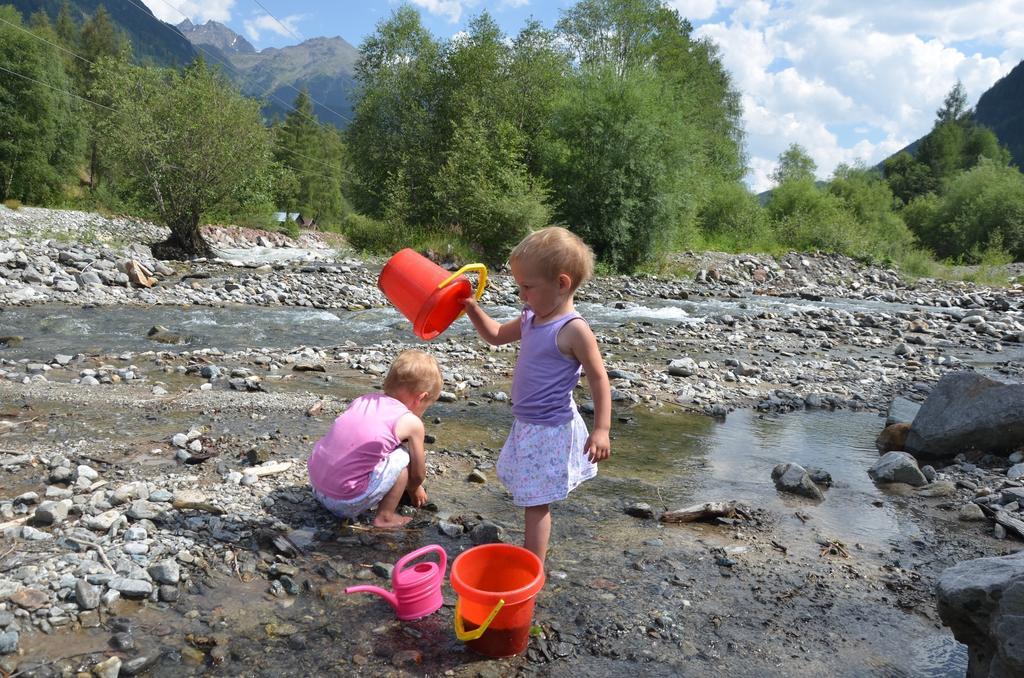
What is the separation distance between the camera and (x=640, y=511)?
4.39 m

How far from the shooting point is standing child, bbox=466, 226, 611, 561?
3180 mm

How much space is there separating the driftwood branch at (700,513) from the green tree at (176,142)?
20.1 m

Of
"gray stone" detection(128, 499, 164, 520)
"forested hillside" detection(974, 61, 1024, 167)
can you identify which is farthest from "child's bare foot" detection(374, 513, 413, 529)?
"forested hillside" detection(974, 61, 1024, 167)

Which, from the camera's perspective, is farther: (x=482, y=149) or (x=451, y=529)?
(x=482, y=149)

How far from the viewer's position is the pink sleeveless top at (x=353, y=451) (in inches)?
146

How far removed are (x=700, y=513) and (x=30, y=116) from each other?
1709 inches

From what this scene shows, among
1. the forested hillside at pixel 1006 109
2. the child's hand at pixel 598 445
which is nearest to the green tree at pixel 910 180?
the forested hillside at pixel 1006 109

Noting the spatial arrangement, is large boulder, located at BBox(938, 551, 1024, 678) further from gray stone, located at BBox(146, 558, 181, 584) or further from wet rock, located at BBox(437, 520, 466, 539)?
gray stone, located at BBox(146, 558, 181, 584)

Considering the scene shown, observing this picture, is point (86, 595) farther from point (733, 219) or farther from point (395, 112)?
point (733, 219)

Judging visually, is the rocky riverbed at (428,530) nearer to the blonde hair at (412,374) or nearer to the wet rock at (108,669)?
the wet rock at (108,669)

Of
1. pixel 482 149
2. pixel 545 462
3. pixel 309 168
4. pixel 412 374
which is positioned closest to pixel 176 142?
pixel 482 149

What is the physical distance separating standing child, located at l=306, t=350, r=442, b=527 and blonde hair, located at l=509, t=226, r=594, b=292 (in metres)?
1.15

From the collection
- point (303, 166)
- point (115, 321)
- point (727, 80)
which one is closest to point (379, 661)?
Answer: point (115, 321)

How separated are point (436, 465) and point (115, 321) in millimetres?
8700
